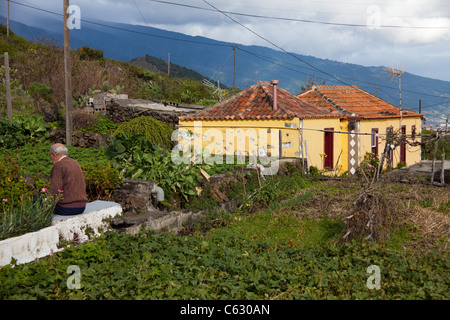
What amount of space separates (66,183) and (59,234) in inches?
30.9

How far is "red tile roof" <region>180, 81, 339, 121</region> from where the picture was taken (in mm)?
17922

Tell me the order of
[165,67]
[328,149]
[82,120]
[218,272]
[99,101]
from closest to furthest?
[218,272], [328,149], [82,120], [99,101], [165,67]

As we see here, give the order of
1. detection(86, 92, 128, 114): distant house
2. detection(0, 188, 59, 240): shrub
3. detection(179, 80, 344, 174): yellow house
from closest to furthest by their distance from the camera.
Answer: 1. detection(0, 188, 59, 240): shrub
2. detection(179, 80, 344, 174): yellow house
3. detection(86, 92, 128, 114): distant house

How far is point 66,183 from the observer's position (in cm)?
733

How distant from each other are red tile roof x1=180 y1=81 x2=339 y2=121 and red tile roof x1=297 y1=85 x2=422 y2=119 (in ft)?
7.86

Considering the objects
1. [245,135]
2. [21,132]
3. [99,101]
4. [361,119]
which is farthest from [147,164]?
[99,101]

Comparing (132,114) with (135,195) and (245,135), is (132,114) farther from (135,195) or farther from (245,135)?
(135,195)

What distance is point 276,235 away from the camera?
30.9 feet

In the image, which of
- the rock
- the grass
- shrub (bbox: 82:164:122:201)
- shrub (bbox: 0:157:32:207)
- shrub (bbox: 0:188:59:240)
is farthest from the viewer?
the rock

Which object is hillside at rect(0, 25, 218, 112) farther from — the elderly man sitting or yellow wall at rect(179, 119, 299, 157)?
the elderly man sitting

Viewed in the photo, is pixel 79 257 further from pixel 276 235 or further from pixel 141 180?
pixel 276 235

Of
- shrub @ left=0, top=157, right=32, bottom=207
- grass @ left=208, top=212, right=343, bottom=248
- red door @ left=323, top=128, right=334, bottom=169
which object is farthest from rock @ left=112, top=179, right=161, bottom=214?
red door @ left=323, top=128, right=334, bottom=169

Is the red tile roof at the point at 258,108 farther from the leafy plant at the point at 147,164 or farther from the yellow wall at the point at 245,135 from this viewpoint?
the leafy plant at the point at 147,164

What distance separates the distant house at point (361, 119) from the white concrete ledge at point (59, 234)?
46.4ft
